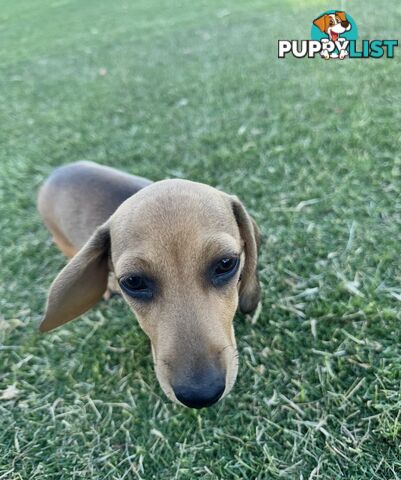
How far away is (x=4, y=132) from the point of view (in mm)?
8930

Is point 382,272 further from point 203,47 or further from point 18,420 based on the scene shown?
point 203,47

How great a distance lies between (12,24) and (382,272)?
20.0m

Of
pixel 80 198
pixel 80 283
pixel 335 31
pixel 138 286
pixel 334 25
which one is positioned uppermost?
pixel 334 25

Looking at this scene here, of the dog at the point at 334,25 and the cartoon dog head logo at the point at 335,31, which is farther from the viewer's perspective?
the dog at the point at 334,25

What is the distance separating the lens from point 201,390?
267 cm

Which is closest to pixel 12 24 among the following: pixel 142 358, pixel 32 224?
pixel 32 224

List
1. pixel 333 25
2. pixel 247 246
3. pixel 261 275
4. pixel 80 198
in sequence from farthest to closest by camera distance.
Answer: pixel 333 25 < pixel 80 198 < pixel 261 275 < pixel 247 246

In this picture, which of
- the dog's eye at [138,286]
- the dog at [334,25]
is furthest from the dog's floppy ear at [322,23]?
the dog's eye at [138,286]

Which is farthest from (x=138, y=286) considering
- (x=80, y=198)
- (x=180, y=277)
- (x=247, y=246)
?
(x=80, y=198)

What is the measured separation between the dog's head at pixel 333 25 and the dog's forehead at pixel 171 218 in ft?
26.8

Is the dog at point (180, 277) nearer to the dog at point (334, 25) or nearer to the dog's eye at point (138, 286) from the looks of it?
the dog's eye at point (138, 286)

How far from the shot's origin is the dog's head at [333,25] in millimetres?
9805

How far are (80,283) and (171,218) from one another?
1.21 meters

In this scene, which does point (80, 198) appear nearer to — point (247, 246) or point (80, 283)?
point (80, 283)
